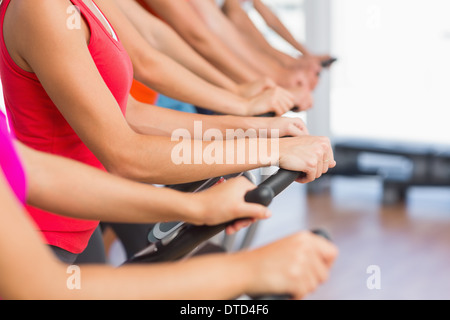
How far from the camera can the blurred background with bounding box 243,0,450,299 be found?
4262mm

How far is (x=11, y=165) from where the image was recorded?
760mm

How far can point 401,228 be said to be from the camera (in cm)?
411

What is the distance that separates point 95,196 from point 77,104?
0.19m

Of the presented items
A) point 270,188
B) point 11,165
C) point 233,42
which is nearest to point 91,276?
point 11,165

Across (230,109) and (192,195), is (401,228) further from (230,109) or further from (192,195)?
(192,195)

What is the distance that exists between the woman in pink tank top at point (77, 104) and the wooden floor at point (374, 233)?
6.73 feet

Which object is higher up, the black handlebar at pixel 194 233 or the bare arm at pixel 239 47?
the bare arm at pixel 239 47

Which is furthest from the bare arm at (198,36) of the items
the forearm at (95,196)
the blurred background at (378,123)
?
the blurred background at (378,123)

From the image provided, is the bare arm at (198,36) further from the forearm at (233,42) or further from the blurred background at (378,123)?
the blurred background at (378,123)

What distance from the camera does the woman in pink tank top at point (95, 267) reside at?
2.13 ft

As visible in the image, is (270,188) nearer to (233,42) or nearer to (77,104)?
(77,104)
